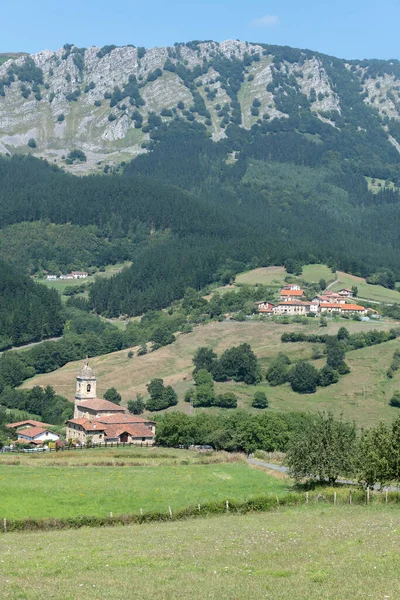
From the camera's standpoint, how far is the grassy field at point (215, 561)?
2708 centimetres

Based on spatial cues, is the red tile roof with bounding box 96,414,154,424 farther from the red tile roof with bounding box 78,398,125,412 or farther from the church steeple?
the church steeple

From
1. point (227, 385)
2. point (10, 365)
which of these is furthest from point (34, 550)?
point (10, 365)

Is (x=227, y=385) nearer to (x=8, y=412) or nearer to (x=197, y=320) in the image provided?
(x=8, y=412)

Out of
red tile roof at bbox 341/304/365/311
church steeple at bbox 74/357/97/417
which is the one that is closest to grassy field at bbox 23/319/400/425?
red tile roof at bbox 341/304/365/311

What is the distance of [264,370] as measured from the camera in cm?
15575

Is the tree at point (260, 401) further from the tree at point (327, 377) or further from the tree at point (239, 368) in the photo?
the tree at point (239, 368)

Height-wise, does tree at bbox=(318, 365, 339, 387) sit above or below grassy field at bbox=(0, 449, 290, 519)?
below

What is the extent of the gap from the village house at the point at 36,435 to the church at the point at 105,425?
6.91ft

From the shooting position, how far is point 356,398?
137 m

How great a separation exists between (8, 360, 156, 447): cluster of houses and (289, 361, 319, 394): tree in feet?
122

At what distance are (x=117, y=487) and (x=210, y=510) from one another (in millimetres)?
11350

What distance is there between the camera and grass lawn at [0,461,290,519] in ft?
167

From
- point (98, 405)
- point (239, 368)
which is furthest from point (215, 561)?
point (239, 368)

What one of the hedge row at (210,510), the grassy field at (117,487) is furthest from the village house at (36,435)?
the hedge row at (210,510)
